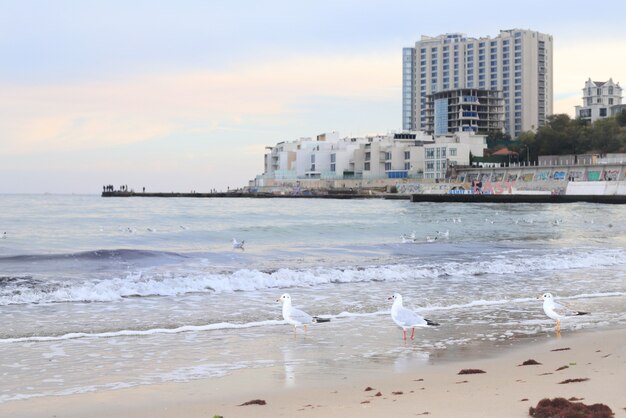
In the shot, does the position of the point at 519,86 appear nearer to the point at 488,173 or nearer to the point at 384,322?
the point at 488,173

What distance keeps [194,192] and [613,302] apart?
A: 142569 mm

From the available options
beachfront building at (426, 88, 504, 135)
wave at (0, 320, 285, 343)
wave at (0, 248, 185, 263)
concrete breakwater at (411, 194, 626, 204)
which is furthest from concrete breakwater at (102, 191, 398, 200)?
wave at (0, 320, 285, 343)

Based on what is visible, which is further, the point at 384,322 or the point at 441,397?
the point at 384,322

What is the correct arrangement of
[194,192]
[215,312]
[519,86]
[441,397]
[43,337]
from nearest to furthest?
1. [441,397]
2. [43,337]
3. [215,312]
4. [194,192]
5. [519,86]

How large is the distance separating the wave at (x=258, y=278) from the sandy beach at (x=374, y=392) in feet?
23.7

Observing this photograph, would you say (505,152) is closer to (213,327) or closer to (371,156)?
(371,156)

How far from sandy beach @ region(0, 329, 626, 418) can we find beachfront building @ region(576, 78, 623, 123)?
166 m

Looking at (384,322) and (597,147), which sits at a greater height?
(597,147)

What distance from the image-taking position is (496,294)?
47.7 ft

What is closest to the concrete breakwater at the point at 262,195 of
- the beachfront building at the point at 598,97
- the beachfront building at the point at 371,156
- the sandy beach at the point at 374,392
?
the beachfront building at the point at 371,156

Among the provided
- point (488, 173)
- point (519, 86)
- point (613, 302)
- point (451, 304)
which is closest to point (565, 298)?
point (613, 302)

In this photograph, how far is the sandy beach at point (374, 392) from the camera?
19.3 feet

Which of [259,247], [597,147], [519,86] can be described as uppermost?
[519,86]

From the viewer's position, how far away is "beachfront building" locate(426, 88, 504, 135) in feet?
511
